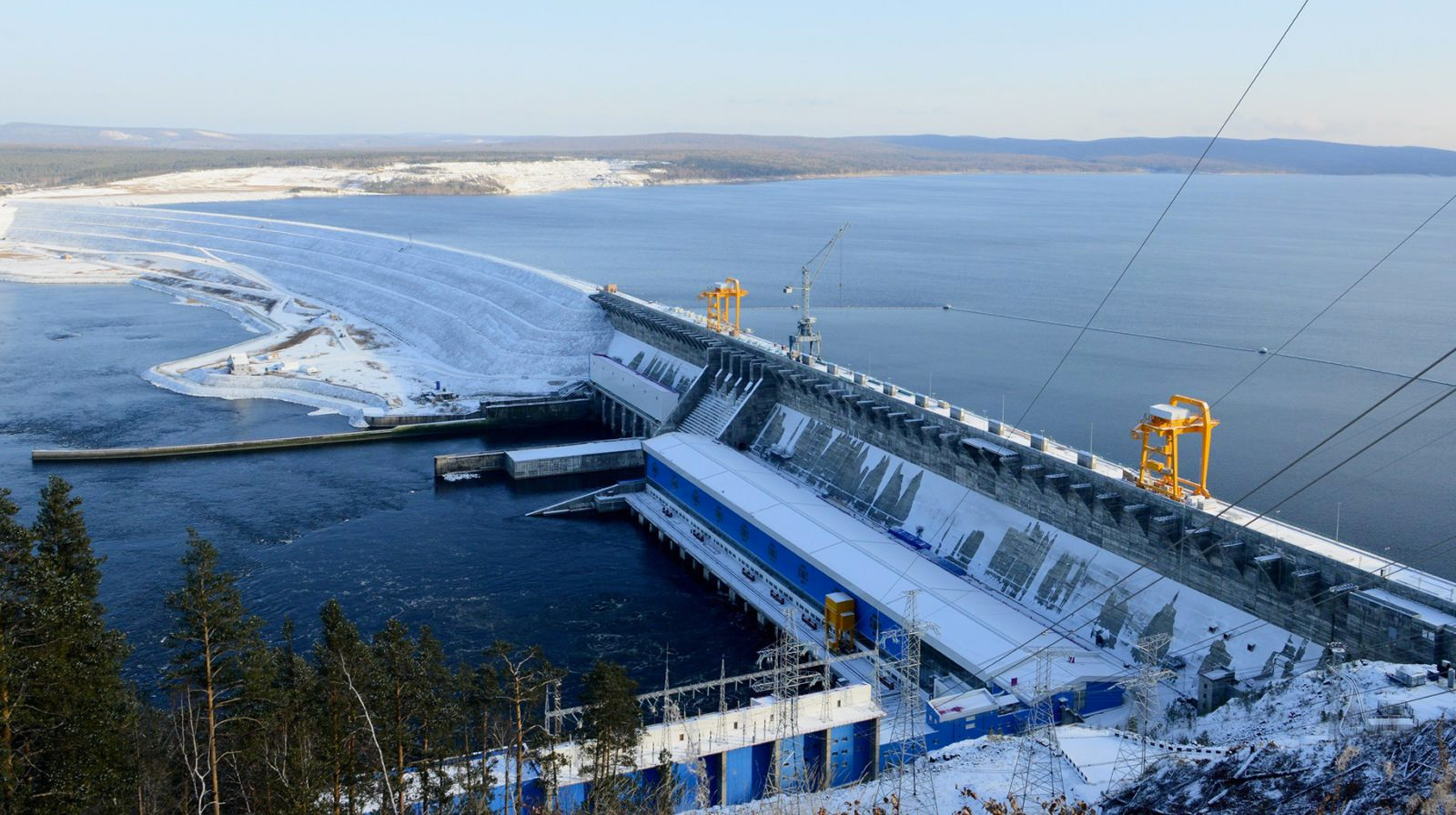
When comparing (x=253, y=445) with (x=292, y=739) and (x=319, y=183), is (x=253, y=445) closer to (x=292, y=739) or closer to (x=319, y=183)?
(x=292, y=739)

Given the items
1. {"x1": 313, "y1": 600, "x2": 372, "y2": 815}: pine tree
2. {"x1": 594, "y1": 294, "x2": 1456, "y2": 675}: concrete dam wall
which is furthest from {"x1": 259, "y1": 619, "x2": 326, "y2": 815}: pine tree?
{"x1": 594, "y1": 294, "x2": 1456, "y2": 675}: concrete dam wall

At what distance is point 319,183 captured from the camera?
16900 centimetres

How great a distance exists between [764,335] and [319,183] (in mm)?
137351

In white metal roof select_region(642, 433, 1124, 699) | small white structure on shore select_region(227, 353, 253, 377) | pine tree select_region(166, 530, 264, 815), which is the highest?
pine tree select_region(166, 530, 264, 815)

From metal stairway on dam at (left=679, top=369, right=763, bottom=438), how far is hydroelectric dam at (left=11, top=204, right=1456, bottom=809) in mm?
120

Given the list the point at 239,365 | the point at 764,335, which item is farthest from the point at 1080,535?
the point at 239,365

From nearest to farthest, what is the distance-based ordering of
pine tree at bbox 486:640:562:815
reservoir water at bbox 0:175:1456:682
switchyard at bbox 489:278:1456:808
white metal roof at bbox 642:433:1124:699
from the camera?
pine tree at bbox 486:640:562:815
switchyard at bbox 489:278:1456:808
white metal roof at bbox 642:433:1124:699
reservoir water at bbox 0:175:1456:682

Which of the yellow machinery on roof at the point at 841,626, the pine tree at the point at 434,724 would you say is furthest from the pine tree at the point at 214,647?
the yellow machinery on roof at the point at 841,626

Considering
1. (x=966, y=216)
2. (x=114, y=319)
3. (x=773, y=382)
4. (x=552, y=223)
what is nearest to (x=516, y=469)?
(x=773, y=382)

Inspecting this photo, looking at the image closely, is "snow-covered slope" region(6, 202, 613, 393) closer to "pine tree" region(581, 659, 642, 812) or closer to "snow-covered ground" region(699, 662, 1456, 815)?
"pine tree" region(581, 659, 642, 812)

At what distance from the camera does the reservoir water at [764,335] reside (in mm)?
24578

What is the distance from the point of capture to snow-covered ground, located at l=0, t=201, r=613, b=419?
43500mm

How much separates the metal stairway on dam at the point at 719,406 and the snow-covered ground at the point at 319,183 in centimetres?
11338

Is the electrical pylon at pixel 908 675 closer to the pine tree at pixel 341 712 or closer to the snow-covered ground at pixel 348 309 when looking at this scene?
the pine tree at pixel 341 712
